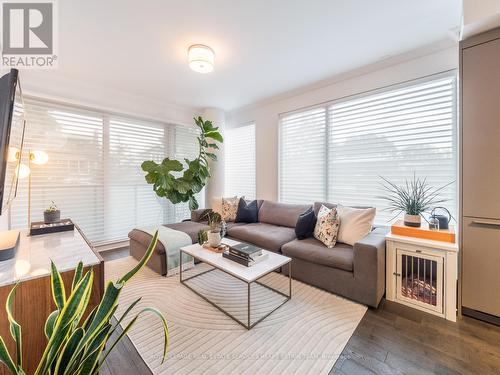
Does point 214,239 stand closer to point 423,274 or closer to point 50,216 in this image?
point 50,216

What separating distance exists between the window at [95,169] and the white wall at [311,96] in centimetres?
169

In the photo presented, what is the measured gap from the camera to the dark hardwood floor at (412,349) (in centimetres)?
136

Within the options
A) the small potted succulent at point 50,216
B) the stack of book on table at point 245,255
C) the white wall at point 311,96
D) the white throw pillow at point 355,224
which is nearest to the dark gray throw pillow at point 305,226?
the white throw pillow at point 355,224

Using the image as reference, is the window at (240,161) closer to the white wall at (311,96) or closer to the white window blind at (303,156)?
the white wall at (311,96)

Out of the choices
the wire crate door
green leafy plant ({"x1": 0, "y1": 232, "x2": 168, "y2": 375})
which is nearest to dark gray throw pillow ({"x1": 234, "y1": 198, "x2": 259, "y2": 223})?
the wire crate door

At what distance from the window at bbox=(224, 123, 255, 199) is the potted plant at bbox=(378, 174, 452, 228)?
7.75 feet

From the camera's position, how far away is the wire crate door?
1.85 m

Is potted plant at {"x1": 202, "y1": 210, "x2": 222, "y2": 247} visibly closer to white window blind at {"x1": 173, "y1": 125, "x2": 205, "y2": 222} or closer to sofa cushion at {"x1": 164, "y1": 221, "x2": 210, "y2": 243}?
sofa cushion at {"x1": 164, "y1": 221, "x2": 210, "y2": 243}

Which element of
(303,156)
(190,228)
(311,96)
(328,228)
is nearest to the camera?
(328,228)

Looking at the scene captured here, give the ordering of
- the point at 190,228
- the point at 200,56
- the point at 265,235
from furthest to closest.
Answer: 1. the point at 190,228
2. the point at 265,235
3. the point at 200,56

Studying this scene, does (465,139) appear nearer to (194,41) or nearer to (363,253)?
(363,253)

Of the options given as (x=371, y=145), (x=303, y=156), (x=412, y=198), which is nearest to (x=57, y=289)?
(x=412, y=198)

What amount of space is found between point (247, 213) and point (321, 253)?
1564 millimetres

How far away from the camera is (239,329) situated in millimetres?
1712
